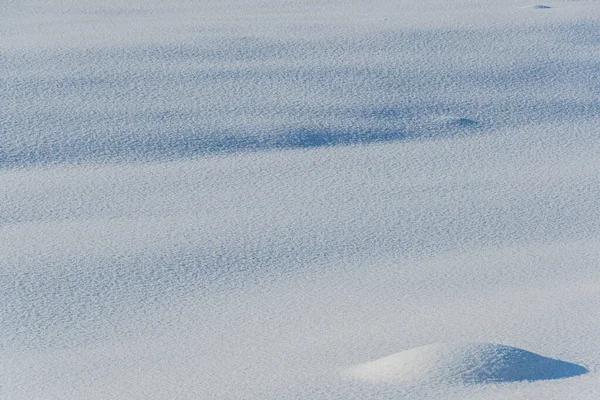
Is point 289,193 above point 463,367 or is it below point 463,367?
above

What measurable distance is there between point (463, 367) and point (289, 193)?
4.08 feet

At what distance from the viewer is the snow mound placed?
5.79ft

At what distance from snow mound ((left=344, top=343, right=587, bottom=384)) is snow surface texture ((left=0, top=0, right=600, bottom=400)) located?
0.10ft

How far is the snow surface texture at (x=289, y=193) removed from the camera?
2033mm

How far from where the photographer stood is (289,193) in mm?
2902

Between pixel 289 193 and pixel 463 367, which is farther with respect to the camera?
pixel 289 193

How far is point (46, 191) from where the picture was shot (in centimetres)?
285

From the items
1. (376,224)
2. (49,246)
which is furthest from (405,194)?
(49,246)

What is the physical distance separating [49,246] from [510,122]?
187cm

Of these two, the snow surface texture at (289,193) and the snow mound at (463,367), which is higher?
the snow surface texture at (289,193)

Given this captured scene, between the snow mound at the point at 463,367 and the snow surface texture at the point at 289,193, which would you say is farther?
the snow surface texture at the point at 289,193

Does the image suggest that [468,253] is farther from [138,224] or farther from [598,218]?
[138,224]

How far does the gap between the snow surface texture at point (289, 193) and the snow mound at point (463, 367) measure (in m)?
0.03

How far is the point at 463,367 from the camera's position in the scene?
1.77 meters
